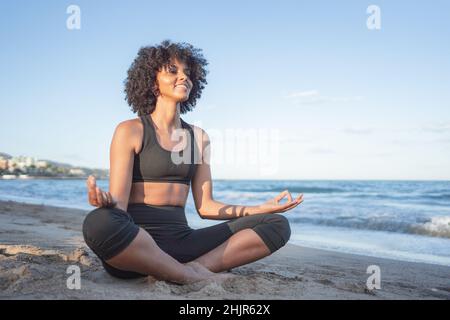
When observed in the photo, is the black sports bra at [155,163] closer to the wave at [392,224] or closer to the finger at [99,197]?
the finger at [99,197]

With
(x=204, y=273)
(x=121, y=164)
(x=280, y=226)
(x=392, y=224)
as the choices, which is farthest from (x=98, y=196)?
(x=392, y=224)

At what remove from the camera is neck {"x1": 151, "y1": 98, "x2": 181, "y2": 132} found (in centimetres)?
330

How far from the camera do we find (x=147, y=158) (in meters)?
3.01

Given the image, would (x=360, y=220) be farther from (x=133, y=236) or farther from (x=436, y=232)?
(x=133, y=236)

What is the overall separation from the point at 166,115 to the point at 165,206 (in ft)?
2.26

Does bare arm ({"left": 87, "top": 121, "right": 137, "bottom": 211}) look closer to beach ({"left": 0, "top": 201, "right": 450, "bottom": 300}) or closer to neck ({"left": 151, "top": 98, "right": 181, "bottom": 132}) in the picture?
neck ({"left": 151, "top": 98, "right": 181, "bottom": 132})

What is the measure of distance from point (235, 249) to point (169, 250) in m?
0.45

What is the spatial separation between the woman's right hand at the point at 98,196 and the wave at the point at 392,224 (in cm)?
738

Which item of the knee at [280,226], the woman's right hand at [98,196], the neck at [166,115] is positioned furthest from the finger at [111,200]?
the knee at [280,226]

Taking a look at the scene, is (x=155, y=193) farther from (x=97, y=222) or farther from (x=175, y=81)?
(x=175, y=81)

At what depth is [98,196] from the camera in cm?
250

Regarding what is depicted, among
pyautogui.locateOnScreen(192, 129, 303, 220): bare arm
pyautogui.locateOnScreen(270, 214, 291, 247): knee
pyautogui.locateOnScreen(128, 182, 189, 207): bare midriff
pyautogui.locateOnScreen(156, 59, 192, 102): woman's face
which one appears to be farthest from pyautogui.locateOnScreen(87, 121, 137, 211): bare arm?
pyautogui.locateOnScreen(270, 214, 291, 247): knee

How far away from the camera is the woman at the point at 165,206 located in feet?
8.63
